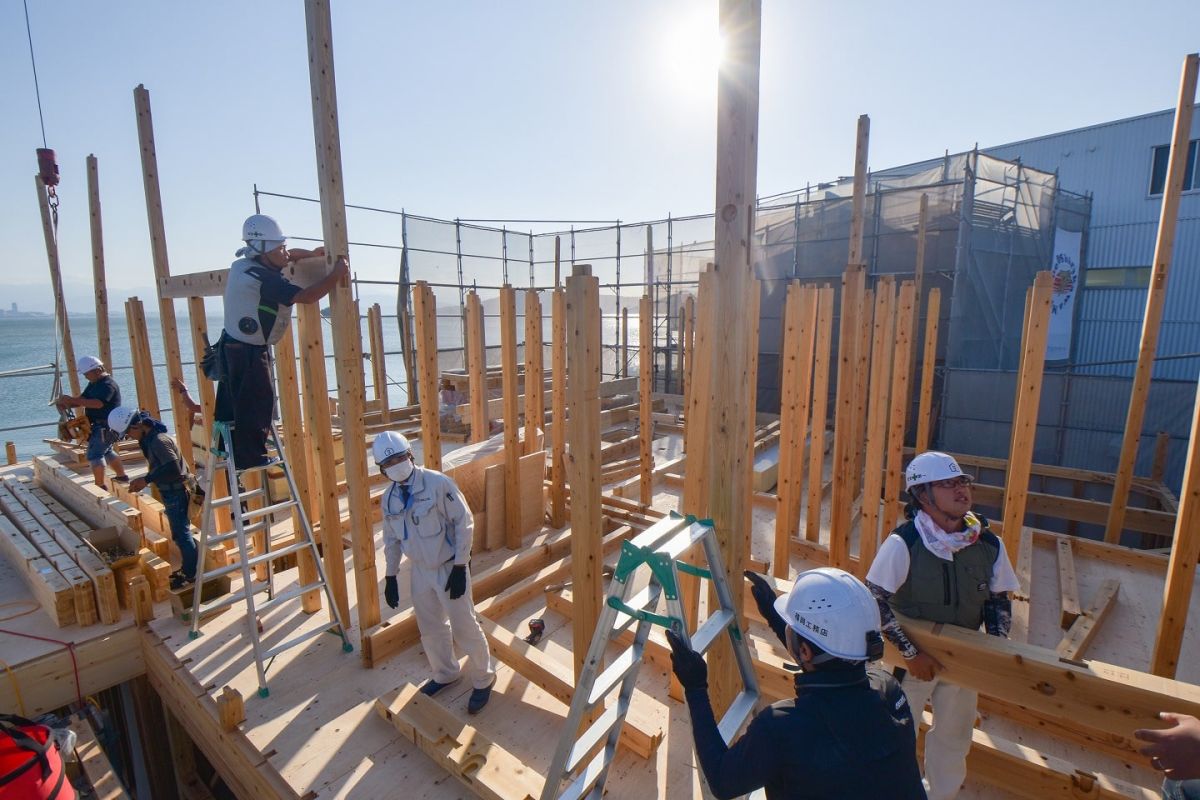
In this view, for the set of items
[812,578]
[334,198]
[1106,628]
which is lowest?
[1106,628]

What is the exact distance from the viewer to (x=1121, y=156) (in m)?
15.7

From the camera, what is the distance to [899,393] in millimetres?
5156

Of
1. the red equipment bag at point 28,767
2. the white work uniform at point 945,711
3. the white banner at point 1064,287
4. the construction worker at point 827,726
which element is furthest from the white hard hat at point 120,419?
the white banner at point 1064,287

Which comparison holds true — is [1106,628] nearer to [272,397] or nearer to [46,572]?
[272,397]

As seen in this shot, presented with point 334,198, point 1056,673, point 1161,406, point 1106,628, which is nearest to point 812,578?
point 1056,673

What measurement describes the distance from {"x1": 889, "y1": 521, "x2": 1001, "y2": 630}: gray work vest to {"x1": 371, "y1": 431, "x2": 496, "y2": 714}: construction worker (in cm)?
268

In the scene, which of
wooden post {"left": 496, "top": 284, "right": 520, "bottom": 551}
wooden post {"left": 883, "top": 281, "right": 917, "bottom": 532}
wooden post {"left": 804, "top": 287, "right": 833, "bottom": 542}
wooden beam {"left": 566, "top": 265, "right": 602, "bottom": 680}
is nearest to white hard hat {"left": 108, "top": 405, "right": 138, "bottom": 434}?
wooden post {"left": 496, "top": 284, "right": 520, "bottom": 551}

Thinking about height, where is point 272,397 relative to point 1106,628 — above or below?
above

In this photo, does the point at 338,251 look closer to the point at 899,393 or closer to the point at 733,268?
the point at 733,268

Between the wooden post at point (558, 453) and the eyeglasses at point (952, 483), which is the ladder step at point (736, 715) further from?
the wooden post at point (558, 453)

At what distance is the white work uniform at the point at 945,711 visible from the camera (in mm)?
2799

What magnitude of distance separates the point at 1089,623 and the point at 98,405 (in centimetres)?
1022

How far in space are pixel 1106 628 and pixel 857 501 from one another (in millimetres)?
3004

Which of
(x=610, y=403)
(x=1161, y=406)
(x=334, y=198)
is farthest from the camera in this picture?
(x=610, y=403)
